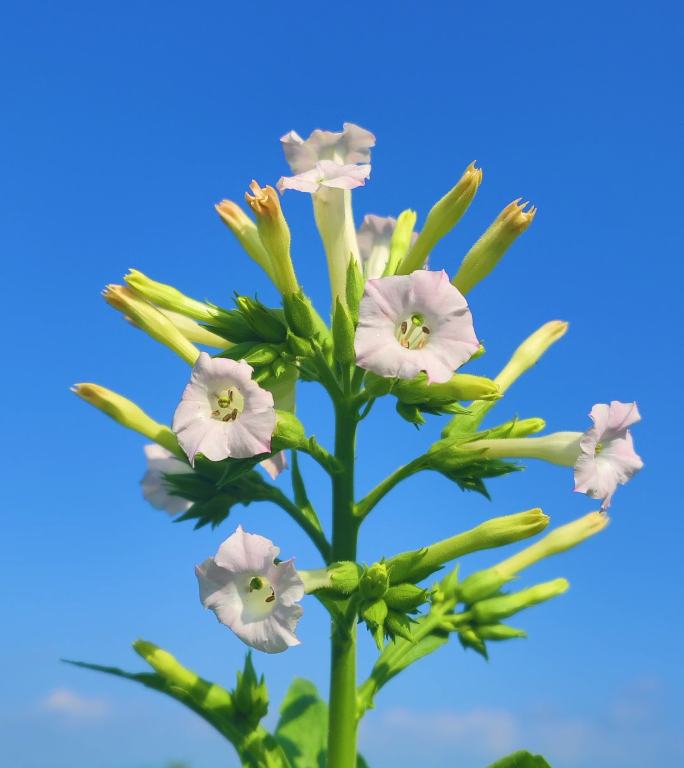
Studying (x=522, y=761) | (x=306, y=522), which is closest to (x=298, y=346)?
(x=306, y=522)

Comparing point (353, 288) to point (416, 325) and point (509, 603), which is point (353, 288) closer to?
→ point (416, 325)

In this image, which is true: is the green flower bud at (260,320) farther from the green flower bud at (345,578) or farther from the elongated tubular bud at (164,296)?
the green flower bud at (345,578)

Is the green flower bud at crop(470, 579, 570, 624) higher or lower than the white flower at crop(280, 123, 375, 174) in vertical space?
lower

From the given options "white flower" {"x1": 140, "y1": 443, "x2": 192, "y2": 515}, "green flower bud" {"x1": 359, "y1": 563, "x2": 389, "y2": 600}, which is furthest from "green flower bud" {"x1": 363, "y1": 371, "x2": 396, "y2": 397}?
"white flower" {"x1": 140, "y1": 443, "x2": 192, "y2": 515}

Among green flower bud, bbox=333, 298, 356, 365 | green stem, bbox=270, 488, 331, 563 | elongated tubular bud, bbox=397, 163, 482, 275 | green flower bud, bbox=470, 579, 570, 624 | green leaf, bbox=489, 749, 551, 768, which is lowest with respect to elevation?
green leaf, bbox=489, 749, 551, 768

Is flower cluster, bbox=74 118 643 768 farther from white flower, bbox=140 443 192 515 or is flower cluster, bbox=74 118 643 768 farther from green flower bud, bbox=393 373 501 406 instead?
white flower, bbox=140 443 192 515

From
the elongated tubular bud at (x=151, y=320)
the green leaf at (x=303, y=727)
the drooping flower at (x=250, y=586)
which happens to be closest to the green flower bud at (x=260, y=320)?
the elongated tubular bud at (x=151, y=320)
